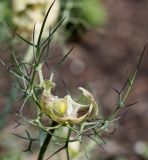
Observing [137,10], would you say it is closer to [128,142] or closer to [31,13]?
[128,142]

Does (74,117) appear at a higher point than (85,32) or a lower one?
higher

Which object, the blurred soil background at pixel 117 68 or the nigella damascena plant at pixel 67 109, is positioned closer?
the nigella damascena plant at pixel 67 109

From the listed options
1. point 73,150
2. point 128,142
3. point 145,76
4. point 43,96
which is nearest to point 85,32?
point 145,76

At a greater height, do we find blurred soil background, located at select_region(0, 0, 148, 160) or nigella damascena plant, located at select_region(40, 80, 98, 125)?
nigella damascena plant, located at select_region(40, 80, 98, 125)

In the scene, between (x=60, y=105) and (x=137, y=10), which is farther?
(x=137, y=10)

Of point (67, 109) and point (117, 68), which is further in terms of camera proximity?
point (117, 68)
